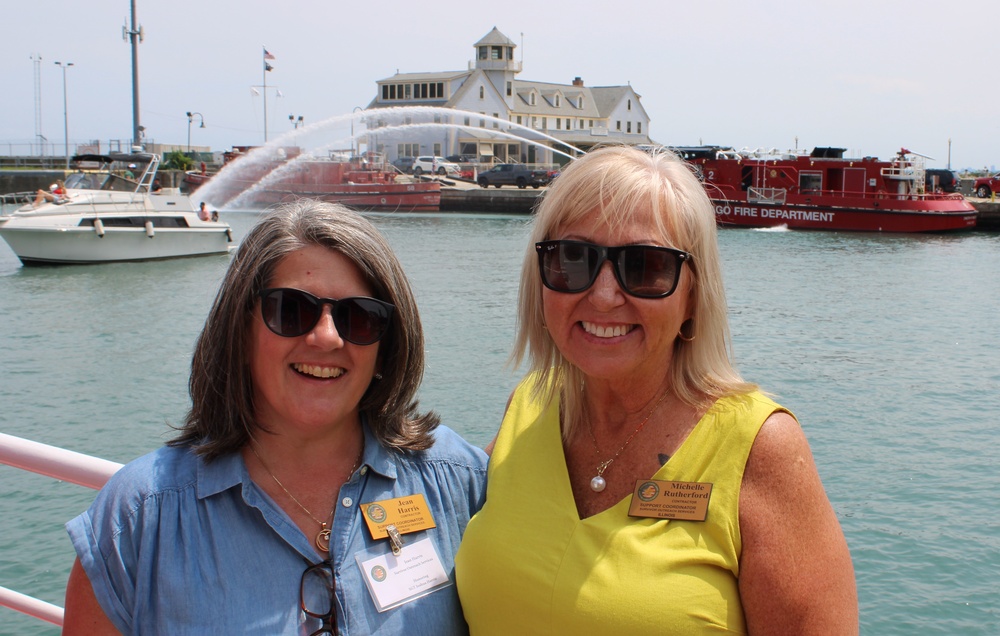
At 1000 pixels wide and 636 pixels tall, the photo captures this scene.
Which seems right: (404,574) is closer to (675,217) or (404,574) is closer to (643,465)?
(643,465)

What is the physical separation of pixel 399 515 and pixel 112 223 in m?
26.0

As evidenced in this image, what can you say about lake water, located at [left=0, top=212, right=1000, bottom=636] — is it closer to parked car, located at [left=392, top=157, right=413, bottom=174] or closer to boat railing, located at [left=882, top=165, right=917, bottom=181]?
boat railing, located at [left=882, top=165, right=917, bottom=181]

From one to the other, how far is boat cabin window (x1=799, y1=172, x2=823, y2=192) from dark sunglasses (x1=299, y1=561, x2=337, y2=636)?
127 feet

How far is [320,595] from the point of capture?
2.06 meters

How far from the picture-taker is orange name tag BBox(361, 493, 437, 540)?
216cm

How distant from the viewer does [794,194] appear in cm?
3784

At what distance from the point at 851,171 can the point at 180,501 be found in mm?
38439

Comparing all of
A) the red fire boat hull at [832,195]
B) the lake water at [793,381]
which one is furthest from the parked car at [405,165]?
the lake water at [793,381]

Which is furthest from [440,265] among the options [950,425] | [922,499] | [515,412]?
[515,412]

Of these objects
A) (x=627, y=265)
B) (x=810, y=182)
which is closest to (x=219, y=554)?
(x=627, y=265)

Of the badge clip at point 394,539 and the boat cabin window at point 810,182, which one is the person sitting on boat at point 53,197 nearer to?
the badge clip at point 394,539

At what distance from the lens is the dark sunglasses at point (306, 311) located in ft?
7.02

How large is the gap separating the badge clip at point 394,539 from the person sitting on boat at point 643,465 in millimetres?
143

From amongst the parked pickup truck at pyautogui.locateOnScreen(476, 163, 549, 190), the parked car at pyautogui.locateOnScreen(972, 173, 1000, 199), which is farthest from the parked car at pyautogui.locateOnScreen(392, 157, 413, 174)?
the parked car at pyautogui.locateOnScreen(972, 173, 1000, 199)
